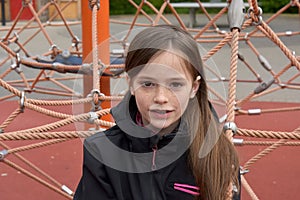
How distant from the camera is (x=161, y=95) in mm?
669

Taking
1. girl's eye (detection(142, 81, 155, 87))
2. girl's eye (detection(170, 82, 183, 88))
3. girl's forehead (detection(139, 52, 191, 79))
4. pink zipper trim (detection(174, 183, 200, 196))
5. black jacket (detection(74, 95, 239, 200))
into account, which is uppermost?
girl's forehead (detection(139, 52, 191, 79))

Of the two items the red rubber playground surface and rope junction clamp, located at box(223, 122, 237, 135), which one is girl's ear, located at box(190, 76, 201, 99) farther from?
the red rubber playground surface

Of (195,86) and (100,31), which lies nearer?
(195,86)

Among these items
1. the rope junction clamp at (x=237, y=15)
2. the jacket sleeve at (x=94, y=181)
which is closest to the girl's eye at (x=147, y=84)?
the jacket sleeve at (x=94, y=181)

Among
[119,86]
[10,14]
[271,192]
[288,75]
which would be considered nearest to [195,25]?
[10,14]

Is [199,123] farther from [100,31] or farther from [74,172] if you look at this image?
[74,172]

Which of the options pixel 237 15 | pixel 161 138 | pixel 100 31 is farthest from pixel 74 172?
pixel 161 138

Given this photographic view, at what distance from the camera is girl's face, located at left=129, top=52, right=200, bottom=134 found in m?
0.68

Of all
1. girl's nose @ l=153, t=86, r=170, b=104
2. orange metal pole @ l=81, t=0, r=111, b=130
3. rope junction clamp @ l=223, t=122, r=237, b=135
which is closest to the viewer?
girl's nose @ l=153, t=86, r=170, b=104

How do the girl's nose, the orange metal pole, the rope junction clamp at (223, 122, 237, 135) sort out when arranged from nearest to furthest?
the girl's nose
the rope junction clamp at (223, 122, 237, 135)
the orange metal pole

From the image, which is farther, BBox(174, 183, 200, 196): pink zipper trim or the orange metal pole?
the orange metal pole

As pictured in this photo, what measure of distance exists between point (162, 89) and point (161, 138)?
0.08m

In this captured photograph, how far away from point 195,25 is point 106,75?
5808 millimetres

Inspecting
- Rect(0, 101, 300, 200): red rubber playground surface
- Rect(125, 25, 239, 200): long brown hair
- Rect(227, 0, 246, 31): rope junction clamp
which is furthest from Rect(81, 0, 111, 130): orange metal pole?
Rect(125, 25, 239, 200): long brown hair
